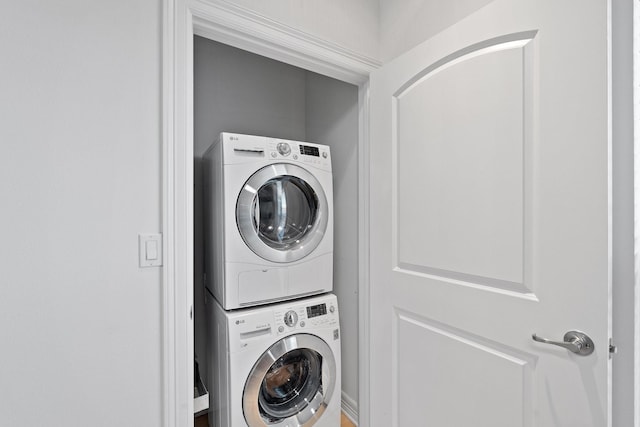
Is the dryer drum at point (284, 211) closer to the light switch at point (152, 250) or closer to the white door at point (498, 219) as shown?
the white door at point (498, 219)

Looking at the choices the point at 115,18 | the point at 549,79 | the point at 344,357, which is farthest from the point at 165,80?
the point at 344,357

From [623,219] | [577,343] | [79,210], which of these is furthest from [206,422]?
[623,219]

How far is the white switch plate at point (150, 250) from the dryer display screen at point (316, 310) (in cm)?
79

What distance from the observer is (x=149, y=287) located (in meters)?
1.02

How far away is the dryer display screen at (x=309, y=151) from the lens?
63.5 inches

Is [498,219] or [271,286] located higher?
[498,219]

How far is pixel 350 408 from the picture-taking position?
1.88 metres

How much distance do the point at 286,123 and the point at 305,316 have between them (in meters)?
1.42

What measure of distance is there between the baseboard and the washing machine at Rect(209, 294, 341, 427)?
0.78 ft

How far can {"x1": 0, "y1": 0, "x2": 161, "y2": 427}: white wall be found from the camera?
84cm

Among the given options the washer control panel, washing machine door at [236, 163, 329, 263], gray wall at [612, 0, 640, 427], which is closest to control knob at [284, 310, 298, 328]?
the washer control panel

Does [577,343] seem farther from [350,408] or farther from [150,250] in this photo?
[350,408]

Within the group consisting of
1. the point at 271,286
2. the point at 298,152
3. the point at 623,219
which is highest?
the point at 298,152

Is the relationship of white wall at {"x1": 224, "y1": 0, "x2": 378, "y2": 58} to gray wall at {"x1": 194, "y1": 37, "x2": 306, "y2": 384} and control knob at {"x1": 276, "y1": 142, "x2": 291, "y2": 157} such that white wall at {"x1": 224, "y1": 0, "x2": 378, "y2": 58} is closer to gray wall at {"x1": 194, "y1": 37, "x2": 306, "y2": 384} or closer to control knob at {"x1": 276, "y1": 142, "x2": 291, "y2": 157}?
control knob at {"x1": 276, "y1": 142, "x2": 291, "y2": 157}
